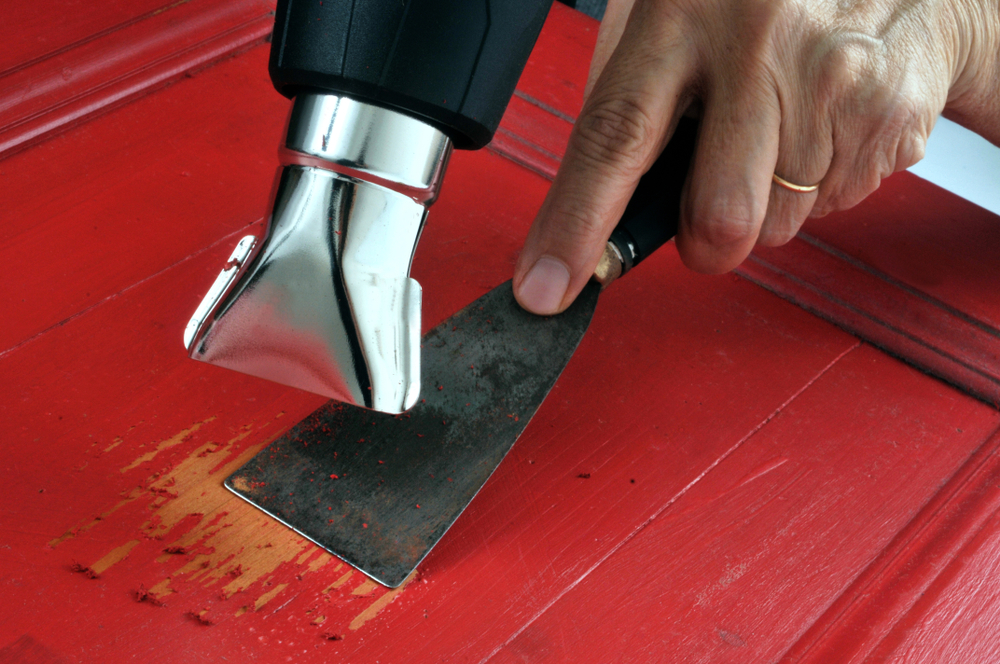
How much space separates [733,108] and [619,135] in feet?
0.35

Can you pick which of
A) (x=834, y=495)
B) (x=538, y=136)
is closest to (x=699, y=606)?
(x=834, y=495)

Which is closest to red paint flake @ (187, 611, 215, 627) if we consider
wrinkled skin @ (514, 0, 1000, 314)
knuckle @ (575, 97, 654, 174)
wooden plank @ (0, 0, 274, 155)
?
wrinkled skin @ (514, 0, 1000, 314)

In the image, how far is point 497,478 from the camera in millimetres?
588

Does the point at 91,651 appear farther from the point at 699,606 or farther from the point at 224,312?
the point at 699,606

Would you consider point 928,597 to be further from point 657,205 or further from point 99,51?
point 99,51

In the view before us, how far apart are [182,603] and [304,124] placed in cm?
32

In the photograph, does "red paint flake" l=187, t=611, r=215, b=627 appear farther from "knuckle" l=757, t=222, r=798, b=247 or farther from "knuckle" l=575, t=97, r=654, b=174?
"knuckle" l=757, t=222, r=798, b=247

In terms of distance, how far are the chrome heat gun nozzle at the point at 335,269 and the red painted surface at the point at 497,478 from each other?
16cm

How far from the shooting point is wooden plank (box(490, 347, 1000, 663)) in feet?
1.66

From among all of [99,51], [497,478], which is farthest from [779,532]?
[99,51]

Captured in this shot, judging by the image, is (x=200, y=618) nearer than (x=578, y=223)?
Yes

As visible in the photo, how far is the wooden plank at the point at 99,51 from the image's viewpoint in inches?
31.1

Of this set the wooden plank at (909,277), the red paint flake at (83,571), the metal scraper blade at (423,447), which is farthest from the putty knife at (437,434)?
the wooden plank at (909,277)

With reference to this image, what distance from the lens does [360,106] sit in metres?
0.38
